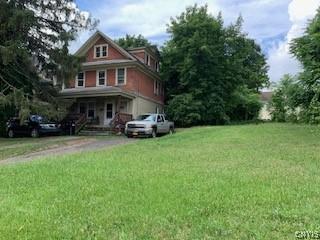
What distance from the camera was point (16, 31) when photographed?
2392 cm

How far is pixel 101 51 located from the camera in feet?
115

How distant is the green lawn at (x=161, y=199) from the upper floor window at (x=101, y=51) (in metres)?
23.3

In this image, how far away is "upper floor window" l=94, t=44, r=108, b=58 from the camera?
34756 millimetres

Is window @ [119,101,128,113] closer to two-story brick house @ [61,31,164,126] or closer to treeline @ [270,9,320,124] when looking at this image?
two-story brick house @ [61,31,164,126]

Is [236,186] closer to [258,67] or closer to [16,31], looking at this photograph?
[16,31]

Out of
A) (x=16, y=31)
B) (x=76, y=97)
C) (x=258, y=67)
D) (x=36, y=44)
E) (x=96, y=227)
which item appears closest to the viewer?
(x=96, y=227)

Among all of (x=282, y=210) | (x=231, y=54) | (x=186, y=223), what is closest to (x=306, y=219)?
(x=282, y=210)

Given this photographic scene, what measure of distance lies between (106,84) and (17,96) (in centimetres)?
1244

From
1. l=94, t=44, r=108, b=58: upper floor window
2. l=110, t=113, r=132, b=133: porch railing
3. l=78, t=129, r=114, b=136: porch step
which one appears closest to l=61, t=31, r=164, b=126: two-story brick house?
l=94, t=44, r=108, b=58: upper floor window

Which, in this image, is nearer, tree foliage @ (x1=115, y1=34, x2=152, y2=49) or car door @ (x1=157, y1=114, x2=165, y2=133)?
car door @ (x1=157, y1=114, x2=165, y2=133)

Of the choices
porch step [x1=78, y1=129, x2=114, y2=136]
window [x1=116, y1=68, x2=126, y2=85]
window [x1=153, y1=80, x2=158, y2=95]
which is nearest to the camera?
porch step [x1=78, y1=129, x2=114, y2=136]

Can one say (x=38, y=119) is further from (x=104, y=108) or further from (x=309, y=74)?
(x=309, y=74)

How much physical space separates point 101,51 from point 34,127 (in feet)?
35.8

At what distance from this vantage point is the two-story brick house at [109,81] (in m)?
32.8
